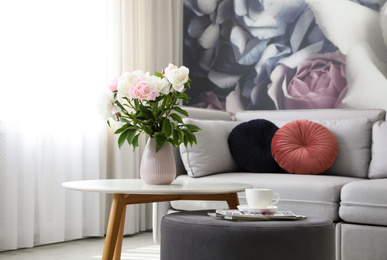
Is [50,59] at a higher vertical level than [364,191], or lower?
higher

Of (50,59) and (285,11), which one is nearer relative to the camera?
(50,59)

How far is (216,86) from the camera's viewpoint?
14.2 feet

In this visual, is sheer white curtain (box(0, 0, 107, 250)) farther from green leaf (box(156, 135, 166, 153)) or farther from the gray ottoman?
the gray ottoman

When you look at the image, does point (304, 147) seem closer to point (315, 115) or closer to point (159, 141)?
point (315, 115)

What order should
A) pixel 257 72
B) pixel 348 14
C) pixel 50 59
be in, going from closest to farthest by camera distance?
pixel 50 59 → pixel 348 14 → pixel 257 72

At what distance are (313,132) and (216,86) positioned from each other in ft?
4.41

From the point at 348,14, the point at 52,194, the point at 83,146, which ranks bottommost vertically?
the point at 52,194

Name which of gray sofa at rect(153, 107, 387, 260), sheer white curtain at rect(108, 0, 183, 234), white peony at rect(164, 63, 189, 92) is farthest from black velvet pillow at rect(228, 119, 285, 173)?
white peony at rect(164, 63, 189, 92)

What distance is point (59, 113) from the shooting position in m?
3.36

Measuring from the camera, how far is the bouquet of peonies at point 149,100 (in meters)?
2.13

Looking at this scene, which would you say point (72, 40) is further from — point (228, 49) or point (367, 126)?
point (367, 126)

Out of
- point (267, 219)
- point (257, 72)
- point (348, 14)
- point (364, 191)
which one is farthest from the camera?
point (257, 72)

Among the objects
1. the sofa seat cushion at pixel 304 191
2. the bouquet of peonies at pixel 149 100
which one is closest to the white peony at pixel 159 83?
the bouquet of peonies at pixel 149 100

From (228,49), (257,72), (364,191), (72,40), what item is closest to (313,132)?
(364,191)
